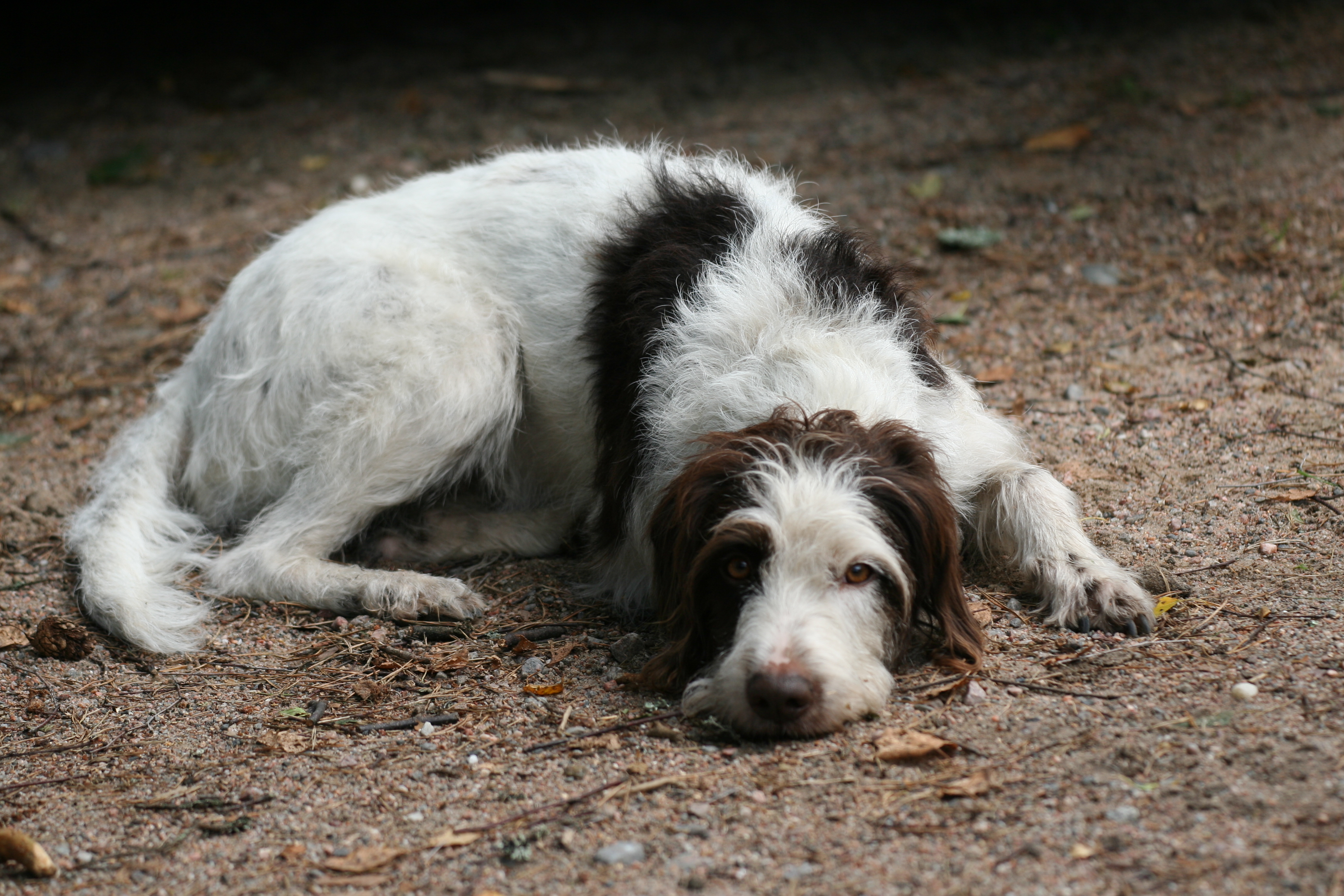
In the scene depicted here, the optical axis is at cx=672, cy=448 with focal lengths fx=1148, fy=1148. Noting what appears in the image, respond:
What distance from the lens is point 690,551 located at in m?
3.28

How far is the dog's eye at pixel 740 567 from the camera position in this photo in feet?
10.3

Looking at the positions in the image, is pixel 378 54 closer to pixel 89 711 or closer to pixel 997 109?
pixel 997 109

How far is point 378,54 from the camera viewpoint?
1004 cm

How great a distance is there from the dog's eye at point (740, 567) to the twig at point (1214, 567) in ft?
4.87

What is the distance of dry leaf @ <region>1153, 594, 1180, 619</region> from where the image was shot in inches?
Result: 134

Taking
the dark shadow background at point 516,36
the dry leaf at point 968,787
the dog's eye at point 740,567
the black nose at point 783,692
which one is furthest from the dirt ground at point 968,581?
the dog's eye at point 740,567

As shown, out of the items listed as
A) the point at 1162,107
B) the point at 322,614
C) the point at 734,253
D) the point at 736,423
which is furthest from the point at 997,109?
the point at 322,614

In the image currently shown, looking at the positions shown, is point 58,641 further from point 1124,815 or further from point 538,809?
point 1124,815

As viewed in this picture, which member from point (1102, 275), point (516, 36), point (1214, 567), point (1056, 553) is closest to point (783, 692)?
point (1056, 553)

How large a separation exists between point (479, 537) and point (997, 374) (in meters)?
2.48

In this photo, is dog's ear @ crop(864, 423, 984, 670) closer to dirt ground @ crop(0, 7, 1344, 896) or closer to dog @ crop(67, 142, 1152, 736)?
dog @ crop(67, 142, 1152, 736)

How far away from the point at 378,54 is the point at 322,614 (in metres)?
7.19

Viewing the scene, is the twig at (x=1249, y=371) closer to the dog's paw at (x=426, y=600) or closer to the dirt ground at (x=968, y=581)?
the dirt ground at (x=968, y=581)

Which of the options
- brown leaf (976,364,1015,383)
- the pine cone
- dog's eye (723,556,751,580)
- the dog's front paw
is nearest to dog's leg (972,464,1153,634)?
the dog's front paw
